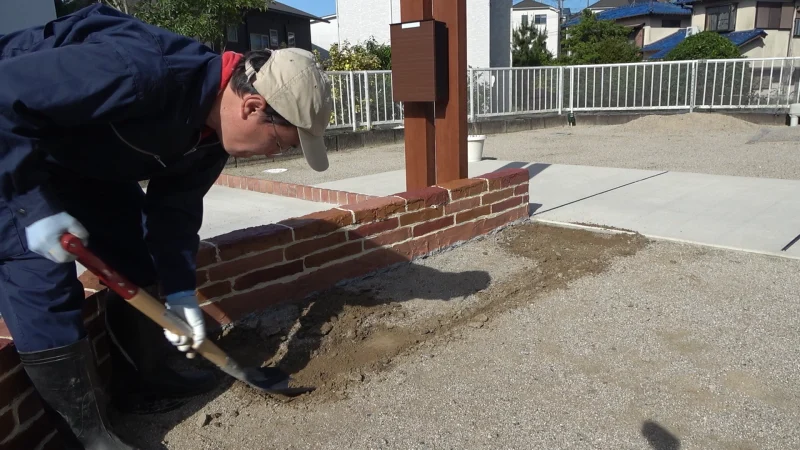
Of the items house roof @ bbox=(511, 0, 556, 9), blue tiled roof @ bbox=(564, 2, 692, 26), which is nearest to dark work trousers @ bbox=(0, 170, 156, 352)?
blue tiled roof @ bbox=(564, 2, 692, 26)

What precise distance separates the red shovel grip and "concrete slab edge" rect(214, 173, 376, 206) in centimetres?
329

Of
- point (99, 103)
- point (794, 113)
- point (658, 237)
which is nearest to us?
point (99, 103)

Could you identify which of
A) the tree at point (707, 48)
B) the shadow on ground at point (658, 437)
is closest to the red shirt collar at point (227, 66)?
the shadow on ground at point (658, 437)

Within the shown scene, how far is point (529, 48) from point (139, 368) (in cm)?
3513

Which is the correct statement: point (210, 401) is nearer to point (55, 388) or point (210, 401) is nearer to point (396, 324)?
point (55, 388)

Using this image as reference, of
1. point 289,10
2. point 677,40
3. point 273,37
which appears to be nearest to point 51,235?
point 273,37

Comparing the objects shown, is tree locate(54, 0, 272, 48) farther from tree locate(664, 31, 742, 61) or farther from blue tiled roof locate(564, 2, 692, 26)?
blue tiled roof locate(564, 2, 692, 26)

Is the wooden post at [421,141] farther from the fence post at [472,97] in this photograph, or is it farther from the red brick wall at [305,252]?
the fence post at [472,97]

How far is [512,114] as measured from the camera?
1509 centimetres

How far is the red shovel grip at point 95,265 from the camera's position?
1.68 meters

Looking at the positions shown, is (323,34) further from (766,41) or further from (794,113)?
(794,113)

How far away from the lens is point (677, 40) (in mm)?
36781

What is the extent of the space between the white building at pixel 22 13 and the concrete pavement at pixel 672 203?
8263mm

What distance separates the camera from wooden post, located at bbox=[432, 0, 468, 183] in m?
4.32
